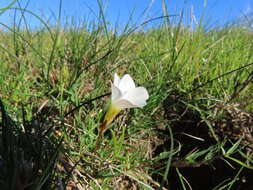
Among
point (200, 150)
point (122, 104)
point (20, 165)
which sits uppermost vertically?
point (122, 104)

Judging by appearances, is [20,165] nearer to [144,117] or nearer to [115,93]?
[115,93]

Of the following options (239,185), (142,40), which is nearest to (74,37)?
(142,40)

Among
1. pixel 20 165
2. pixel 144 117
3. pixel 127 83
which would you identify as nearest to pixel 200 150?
pixel 144 117

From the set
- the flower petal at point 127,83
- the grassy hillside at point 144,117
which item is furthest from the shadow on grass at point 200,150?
the flower petal at point 127,83

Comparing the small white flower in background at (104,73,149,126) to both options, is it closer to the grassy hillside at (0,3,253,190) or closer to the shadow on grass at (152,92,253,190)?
the grassy hillside at (0,3,253,190)

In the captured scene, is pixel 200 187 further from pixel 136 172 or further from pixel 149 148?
pixel 136 172

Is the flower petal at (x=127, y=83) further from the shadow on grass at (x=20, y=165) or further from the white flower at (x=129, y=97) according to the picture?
the shadow on grass at (x=20, y=165)

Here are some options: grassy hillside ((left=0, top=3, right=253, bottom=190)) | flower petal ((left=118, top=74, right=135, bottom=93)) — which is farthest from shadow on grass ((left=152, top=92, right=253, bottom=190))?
flower petal ((left=118, top=74, right=135, bottom=93))

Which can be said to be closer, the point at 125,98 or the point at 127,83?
the point at 125,98
